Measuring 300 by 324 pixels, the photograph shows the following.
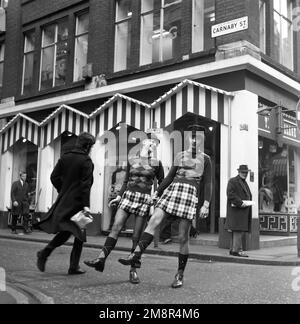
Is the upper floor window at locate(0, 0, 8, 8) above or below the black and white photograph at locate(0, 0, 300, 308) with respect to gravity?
above

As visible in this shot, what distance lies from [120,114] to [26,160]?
219 inches

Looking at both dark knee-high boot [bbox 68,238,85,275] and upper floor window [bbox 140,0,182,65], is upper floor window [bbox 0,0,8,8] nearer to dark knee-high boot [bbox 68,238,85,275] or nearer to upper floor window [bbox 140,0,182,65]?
upper floor window [bbox 140,0,182,65]

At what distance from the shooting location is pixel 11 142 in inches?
712

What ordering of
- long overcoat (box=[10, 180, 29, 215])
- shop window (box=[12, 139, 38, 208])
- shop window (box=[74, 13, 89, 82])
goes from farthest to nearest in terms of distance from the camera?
shop window (box=[12, 139, 38, 208]), shop window (box=[74, 13, 89, 82]), long overcoat (box=[10, 180, 29, 215])

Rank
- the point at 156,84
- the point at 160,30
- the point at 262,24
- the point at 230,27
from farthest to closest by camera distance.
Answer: the point at 160,30 < the point at 156,84 < the point at 262,24 < the point at 230,27

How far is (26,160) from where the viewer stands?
1825 cm

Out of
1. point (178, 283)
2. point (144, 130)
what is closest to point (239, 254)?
point (178, 283)

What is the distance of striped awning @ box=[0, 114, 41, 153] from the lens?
1712 centimetres

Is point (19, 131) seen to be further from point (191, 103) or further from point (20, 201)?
point (191, 103)

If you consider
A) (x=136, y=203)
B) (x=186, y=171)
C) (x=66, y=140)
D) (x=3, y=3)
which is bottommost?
(x=136, y=203)

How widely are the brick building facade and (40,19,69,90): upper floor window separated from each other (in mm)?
44

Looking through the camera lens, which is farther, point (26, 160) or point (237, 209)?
point (26, 160)

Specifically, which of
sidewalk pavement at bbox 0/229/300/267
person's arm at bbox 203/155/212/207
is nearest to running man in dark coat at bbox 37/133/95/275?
person's arm at bbox 203/155/212/207
